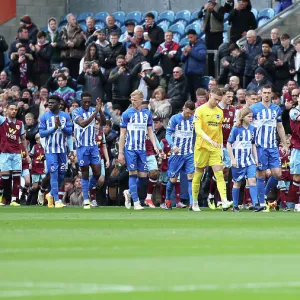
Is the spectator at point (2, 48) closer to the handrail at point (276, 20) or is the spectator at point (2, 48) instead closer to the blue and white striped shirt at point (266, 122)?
the handrail at point (276, 20)

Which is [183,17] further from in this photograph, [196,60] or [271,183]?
[271,183]

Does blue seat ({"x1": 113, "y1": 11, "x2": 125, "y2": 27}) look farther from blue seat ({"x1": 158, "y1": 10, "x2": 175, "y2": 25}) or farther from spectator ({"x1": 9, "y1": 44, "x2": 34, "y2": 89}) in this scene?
spectator ({"x1": 9, "y1": 44, "x2": 34, "y2": 89})

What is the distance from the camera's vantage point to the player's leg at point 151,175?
21.8 metres

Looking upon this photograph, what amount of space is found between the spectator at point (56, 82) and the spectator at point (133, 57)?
159 centimetres

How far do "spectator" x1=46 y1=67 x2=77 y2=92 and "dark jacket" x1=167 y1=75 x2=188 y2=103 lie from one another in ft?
9.89

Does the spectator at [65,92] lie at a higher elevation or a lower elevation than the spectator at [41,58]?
lower

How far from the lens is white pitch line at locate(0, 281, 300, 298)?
676 cm

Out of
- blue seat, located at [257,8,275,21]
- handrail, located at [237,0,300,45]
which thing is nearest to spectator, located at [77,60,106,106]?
handrail, located at [237,0,300,45]

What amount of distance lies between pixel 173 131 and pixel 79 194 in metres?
3.95

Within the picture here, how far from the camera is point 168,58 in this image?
25.1m

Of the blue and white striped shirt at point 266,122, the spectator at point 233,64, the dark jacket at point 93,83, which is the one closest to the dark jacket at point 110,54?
the dark jacket at point 93,83

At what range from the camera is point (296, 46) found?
2270 centimetres

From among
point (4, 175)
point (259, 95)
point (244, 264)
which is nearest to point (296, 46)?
point (259, 95)

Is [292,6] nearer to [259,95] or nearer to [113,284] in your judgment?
[259,95]
